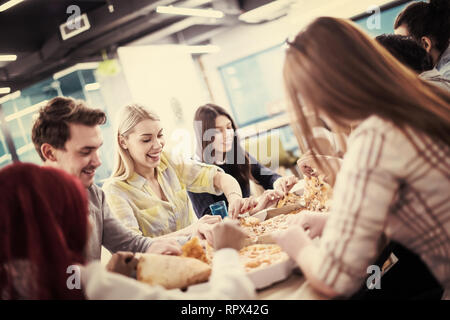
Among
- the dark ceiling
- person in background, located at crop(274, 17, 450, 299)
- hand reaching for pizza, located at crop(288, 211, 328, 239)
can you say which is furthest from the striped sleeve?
the dark ceiling

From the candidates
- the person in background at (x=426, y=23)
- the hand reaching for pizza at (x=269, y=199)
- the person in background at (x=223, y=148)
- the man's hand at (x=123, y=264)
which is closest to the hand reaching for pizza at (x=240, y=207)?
the hand reaching for pizza at (x=269, y=199)

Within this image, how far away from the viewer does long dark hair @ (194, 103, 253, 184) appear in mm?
3234

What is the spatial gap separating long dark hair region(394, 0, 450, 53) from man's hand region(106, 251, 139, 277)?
7.04ft

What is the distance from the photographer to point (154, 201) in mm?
2215

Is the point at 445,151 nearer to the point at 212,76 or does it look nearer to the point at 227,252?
the point at 227,252

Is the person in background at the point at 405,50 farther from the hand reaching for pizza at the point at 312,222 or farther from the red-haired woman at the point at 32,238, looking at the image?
the red-haired woman at the point at 32,238

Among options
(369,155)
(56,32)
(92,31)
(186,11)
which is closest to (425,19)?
(369,155)

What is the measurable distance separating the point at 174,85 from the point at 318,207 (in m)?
6.91

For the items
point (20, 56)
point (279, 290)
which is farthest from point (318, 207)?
point (20, 56)

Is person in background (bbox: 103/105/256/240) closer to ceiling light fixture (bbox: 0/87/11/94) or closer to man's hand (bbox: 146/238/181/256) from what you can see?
man's hand (bbox: 146/238/181/256)

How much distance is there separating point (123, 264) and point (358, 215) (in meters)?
0.72

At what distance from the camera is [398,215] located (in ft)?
3.21

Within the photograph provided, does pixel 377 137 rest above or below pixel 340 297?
above

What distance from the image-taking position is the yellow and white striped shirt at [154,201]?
205 centimetres
